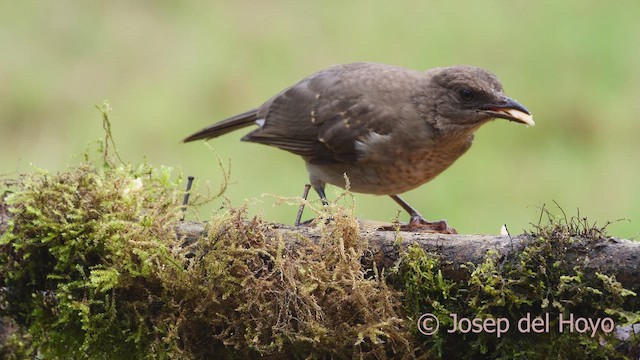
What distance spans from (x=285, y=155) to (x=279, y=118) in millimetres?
2149

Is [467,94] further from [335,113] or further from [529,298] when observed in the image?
[529,298]

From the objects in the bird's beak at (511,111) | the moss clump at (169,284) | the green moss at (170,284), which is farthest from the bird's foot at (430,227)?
the bird's beak at (511,111)

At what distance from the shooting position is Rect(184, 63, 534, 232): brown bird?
4.26m

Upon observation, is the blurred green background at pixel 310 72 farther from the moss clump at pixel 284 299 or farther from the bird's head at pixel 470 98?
the moss clump at pixel 284 299

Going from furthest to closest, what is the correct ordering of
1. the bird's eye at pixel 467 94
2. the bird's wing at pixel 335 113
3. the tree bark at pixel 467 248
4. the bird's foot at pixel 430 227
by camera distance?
1. the bird's wing at pixel 335 113
2. the bird's eye at pixel 467 94
3. the bird's foot at pixel 430 227
4. the tree bark at pixel 467 248

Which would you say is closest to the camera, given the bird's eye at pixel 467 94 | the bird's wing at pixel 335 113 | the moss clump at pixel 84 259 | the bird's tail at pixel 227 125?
the moss clump at pixel 84 259

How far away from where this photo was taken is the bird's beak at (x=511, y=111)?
400 centimetres

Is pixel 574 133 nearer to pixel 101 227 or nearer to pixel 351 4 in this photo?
pixel 351 4

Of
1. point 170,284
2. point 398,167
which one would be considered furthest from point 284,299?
point 398,167

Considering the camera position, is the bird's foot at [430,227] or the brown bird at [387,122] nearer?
the bird's foot at [430,227]

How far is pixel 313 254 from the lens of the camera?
2.90 meters

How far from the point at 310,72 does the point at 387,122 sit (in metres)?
3.11

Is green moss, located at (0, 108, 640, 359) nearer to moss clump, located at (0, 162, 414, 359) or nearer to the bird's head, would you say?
moss clump, located at (0, 162, 414, 359)

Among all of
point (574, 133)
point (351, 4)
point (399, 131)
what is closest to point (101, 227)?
point (399, 131)
